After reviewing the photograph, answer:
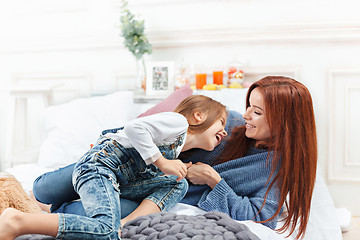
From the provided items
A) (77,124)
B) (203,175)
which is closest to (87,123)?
(77,124)

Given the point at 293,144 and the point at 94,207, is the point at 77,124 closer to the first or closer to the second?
the point at 94,207

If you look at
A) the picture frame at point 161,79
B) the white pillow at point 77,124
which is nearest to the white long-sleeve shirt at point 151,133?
the white pillow at point 77,124

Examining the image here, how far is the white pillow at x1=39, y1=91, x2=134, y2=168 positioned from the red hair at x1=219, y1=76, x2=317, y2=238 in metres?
1.06

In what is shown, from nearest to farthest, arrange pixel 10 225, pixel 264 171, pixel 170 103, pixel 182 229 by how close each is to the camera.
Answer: pixel 10 225 < pixel 182 229 < pixel 264 171 < pixel 170 103

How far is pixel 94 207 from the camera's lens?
3.67 feet

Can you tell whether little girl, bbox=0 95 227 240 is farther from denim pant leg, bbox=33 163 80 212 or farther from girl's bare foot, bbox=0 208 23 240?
denim pant leg, bbox=33 163 80 212

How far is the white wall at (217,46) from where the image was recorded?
2270 millimetres

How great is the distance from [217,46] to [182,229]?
1.59 metres

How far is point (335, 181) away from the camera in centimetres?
232

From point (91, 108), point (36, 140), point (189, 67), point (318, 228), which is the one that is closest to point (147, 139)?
point (318, 228)

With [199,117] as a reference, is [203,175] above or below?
below

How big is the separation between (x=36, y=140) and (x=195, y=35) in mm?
1451

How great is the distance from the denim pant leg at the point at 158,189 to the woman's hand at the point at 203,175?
86 mm

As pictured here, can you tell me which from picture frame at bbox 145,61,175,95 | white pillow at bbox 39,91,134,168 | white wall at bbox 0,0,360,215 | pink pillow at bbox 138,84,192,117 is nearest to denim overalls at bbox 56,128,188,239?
pink pillow at bbox 138,84,192,117
